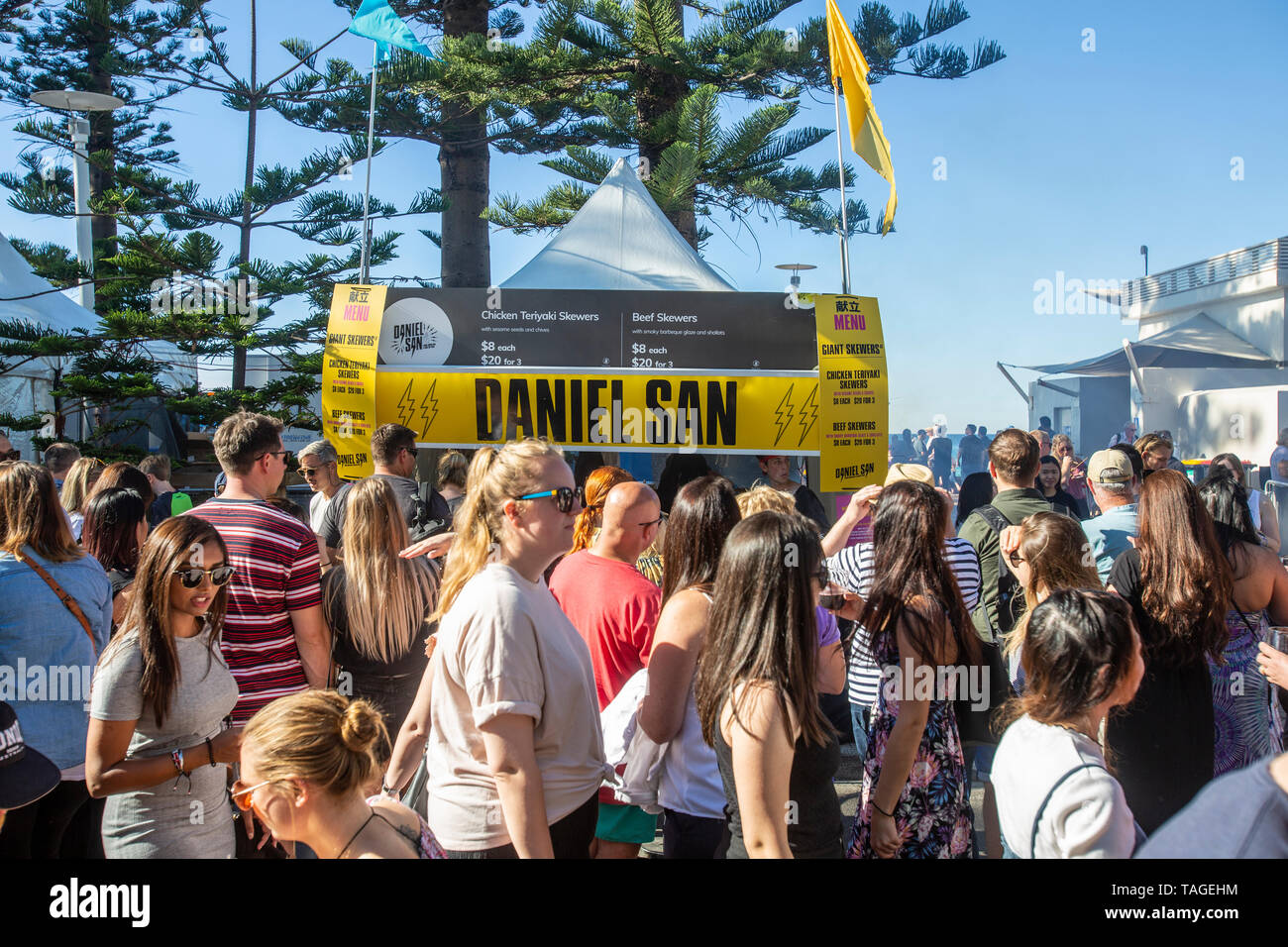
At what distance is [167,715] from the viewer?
2451 mm

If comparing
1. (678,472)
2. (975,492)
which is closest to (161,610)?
(678,472)

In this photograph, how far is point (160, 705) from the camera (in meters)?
2.43

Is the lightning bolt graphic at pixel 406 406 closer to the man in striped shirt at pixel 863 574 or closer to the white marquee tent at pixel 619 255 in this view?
the white marquee tent at pixel 619 255

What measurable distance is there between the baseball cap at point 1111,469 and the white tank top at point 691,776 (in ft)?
7.40

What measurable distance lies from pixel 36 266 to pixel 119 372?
2.91 m

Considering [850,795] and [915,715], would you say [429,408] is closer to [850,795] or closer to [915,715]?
[850,795]

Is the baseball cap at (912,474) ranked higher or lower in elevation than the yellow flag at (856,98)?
lower

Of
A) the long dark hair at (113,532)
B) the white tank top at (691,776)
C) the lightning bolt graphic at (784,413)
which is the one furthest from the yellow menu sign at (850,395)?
the long dark hair at (113,532)

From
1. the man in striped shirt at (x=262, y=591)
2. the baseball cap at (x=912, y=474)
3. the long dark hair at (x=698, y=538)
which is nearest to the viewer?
the long dark hair at (x=698, y=538)

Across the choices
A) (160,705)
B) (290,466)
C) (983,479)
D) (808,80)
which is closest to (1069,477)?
(983,479)

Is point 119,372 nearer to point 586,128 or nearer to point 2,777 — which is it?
point 586,128

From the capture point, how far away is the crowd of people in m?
1.94

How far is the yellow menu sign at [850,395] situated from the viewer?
20.7 feet

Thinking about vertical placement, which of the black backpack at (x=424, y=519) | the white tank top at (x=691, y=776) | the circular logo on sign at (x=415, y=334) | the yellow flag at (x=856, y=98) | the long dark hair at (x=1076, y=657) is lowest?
the white tank top at (x=691, y=776)
